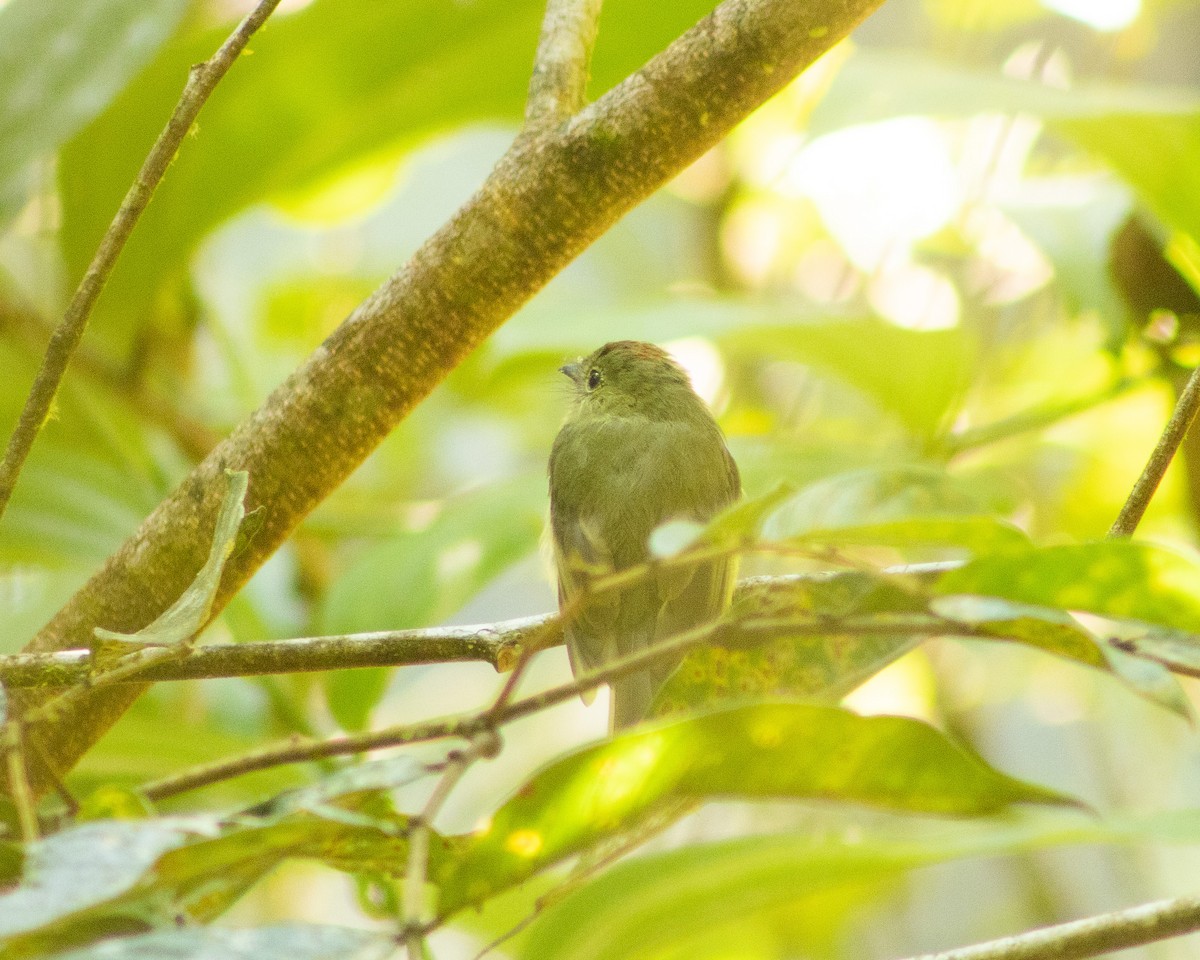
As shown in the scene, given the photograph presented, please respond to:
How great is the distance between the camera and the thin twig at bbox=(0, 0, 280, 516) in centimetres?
101

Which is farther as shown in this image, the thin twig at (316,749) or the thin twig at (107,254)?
the thin twig at (107,254)

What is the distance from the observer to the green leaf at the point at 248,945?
54 cm

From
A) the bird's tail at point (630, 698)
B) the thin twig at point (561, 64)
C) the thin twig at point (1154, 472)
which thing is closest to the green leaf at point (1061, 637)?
the thin twig at point (1154, 472)

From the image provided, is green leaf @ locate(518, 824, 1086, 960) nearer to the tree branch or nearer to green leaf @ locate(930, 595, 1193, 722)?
the tree branch

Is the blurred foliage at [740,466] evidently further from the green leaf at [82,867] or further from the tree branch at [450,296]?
the tree branch at [450,296]

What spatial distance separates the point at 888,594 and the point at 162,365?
230cm

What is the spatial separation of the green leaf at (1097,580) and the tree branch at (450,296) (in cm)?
58

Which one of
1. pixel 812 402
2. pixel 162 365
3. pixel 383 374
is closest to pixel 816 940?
pixel 812 402

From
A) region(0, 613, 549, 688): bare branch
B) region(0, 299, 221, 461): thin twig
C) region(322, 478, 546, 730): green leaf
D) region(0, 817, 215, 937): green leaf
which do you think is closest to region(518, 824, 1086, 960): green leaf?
region(322, 478, 546, 730): green leaf

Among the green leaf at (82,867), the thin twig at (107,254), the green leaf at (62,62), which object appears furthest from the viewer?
the green leaf at (62,62)

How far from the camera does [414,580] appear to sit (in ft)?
6.44

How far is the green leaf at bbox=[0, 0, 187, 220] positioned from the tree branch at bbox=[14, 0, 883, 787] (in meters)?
0.85

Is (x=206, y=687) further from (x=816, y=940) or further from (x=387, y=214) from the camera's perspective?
(x=387, y=214)

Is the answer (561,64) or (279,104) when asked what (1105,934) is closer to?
(561,64)
